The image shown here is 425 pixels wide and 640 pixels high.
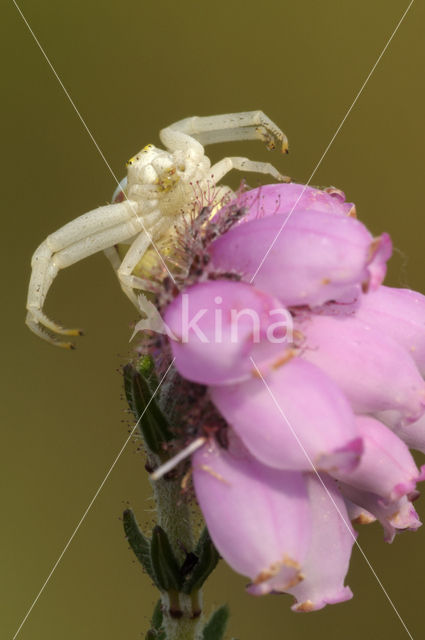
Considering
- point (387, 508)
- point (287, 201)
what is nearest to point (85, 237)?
point (287, 201)

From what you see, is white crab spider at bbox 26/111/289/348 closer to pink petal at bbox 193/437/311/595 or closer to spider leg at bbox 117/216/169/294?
spider leg at bbox 117/216/169/294

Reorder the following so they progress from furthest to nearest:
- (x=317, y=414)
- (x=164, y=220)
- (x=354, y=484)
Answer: (x=164, y=220) → (x=354, y=484) → (x=317, y=414)

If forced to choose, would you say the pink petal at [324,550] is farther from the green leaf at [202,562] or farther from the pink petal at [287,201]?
the pink petal at [287,201]

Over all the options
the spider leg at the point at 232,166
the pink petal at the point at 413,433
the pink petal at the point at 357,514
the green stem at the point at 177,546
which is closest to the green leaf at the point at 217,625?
the green stem at the point at 177,546

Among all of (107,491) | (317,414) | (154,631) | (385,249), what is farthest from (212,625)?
(107,491)

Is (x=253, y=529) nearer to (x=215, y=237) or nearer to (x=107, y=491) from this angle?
(x=215, y=237)

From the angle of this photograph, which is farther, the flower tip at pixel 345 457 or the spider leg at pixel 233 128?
the spider leg at pixel 233 128
